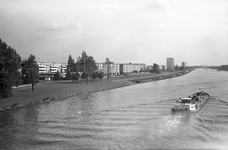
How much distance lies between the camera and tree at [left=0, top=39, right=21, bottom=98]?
141 ft

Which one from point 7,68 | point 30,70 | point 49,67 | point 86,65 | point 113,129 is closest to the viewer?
point 113,129

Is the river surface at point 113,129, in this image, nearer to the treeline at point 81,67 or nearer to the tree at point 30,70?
the tree at point 30,70

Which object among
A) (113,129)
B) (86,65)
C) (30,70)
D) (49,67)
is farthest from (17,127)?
(49,67)

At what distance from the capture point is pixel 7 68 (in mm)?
45531

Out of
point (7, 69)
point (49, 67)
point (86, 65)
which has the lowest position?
point (7, 69)

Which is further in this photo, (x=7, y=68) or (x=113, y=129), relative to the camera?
(x=7, y=68)

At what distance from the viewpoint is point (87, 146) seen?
20.6 meters

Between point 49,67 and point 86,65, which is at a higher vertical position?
point 49,67

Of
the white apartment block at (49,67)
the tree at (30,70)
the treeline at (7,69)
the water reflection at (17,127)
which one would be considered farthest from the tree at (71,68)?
the water reflection at (17,127)

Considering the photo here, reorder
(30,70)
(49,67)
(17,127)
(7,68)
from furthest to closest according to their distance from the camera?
(49,67) → (30,70) → (7,68) → (17,127)

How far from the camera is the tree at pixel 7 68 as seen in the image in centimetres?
4300

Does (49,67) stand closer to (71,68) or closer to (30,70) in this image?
(71,68)

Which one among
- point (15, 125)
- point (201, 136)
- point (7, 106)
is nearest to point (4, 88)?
point (7, 106)

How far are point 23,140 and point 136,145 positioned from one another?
12.0 meters
